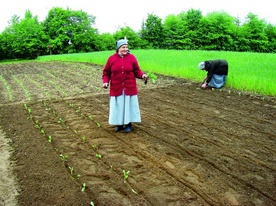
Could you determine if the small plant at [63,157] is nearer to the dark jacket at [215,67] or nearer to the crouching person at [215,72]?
the crouching person at [215,72]

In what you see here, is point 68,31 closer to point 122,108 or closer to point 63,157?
point 122,108

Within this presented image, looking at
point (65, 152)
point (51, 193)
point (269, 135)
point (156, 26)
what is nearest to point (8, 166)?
point (65, 152)

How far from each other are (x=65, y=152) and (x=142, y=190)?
178cm

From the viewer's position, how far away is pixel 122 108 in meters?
5.55

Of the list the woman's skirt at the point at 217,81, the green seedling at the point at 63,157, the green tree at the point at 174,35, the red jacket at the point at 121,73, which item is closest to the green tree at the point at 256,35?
the green tree at the point at 174,35

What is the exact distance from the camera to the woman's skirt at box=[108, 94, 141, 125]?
18.1 ft

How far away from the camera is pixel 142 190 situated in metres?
3.60

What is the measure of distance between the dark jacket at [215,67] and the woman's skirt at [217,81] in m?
0.25

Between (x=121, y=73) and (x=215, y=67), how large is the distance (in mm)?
5233

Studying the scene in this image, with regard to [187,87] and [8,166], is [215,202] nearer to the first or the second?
[8,166]

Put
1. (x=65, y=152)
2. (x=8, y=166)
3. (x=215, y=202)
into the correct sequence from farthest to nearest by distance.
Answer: (x=65, y=152), (x=8, y=166), (x=215, y=202)

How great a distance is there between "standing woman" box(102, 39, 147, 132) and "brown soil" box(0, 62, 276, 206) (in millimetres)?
388

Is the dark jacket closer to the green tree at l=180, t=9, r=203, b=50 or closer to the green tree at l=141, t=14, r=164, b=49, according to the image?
the green tree at l=180, t=9, r=203, b=50

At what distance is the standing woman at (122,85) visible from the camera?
542 cm
